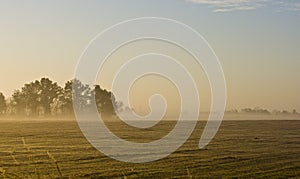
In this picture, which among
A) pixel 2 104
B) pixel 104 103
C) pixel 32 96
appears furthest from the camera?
pixel 2 104

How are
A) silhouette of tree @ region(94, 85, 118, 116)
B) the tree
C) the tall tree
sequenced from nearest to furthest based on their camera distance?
1. silhouette of tree @ region(94, 85, 118, 116)
2. the tall tree
3. the tree

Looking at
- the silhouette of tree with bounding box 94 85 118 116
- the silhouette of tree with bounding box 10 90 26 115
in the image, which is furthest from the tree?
the silhouette of tree with bounding box 94 85 118 116

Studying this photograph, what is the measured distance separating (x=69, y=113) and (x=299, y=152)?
132220mm

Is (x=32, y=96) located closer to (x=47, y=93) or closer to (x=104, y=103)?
(x=47, y=93)

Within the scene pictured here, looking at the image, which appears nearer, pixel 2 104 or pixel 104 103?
pixel 104 103

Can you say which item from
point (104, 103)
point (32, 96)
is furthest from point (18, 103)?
point (104, 103)

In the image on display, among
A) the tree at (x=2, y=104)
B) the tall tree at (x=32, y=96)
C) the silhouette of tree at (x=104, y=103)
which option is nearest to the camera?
the silhouette of tree at (x=104, y=103)

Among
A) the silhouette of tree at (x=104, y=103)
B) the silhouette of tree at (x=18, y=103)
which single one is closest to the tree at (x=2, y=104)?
the silhouette of tree at (x=18, y=103)

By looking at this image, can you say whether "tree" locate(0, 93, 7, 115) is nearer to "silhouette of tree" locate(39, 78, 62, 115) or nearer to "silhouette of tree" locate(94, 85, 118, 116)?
"silhouette of tree" locate(39, 78, 62, 115)

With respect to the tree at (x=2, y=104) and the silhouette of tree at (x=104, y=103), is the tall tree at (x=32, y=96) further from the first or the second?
the silhouette of tree at (x=104, y=103)

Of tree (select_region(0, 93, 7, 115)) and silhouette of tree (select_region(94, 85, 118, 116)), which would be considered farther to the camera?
tree (select_region(0, 93, 7, 115))

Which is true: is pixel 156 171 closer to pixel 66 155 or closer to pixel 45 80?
pixel 66 155

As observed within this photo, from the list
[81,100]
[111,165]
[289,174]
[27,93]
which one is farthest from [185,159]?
[27,93]

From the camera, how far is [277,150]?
43.4 metres
